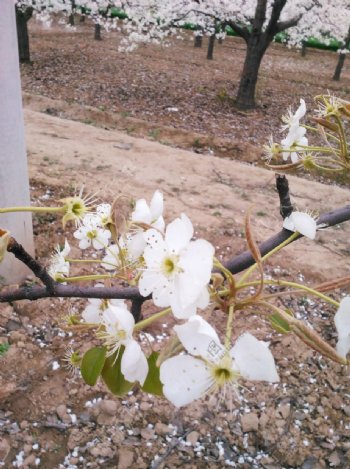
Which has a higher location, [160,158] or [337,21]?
[337,21]

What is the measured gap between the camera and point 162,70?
33.9 ft

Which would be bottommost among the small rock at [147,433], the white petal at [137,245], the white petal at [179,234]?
the small rock at [147,433]

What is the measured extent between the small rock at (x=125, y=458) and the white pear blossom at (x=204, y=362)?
160 cm

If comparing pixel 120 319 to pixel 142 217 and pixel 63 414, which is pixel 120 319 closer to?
pixel 142 217

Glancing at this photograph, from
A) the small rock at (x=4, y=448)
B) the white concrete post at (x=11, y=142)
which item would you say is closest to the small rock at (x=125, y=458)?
the small rock at (x=4, y=448)

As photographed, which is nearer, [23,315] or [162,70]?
[23,315]

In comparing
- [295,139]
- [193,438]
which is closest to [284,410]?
[193,438]

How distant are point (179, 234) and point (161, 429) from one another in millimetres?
1741

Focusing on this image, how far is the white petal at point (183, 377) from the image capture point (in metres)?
0.48

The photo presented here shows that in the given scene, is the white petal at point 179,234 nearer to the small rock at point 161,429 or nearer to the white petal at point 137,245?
the white petal at point 137,245

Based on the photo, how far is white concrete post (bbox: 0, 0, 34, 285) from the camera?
2143mm


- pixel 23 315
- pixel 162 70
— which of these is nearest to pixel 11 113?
pixel 23 315

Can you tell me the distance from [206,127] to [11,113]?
4841 millimetres

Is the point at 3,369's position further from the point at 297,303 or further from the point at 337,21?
the point at 337,21
